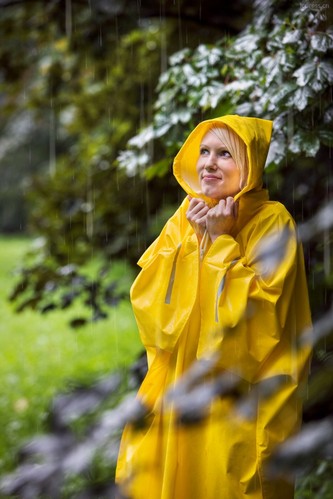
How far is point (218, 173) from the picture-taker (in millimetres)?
2289

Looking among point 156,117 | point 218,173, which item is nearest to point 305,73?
point 218,173

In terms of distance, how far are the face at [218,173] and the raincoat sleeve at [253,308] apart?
0.71ft

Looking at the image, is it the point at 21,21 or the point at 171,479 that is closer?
the point at 171,479

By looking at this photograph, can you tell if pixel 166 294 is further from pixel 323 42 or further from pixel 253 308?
pixel 323 42

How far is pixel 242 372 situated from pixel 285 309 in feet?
0.82

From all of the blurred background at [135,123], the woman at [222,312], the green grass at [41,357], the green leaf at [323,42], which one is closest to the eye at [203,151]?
the woman at [222,312]

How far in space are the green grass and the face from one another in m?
3.17

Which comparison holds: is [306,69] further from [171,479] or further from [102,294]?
[102,294]

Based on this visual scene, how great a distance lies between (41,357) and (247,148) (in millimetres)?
6565

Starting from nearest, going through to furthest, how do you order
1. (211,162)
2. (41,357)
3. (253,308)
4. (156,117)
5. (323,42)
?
(253,308) < (211,162) < (323,42) < (156,117) < (41,357)

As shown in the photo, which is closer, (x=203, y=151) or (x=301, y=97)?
(x=203, y=151)

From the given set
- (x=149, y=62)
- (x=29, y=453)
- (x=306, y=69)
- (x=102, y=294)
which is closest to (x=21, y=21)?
(x=149, y=62)

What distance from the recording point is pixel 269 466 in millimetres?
879

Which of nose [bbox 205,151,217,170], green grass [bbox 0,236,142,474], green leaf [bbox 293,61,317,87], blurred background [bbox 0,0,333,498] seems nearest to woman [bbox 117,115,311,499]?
nose [bbox 205,151,217,170]
